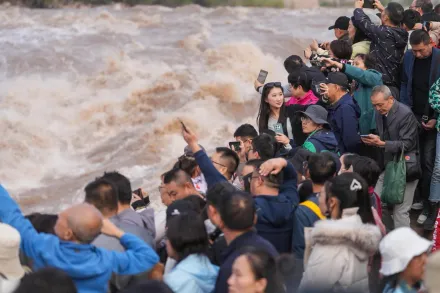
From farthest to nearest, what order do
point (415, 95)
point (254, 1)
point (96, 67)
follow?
point (254, 1)
point (96, 67)
point (415, 95)

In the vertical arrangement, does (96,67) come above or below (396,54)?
below

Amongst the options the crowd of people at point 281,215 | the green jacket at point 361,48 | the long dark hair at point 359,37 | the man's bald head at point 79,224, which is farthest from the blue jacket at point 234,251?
the long dark hair at point 359,37

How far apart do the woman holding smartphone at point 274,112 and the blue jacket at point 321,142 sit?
40 cm

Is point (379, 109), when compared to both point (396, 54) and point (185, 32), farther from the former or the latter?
point (185, 32)

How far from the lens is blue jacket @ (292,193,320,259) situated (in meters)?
4.56

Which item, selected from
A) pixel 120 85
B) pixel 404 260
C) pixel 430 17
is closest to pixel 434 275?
pixel 404 260

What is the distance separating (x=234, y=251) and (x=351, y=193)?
0.78 metres

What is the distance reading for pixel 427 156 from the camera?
6.84m

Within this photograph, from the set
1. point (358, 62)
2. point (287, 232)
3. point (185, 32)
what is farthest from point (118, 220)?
point (185, 32)

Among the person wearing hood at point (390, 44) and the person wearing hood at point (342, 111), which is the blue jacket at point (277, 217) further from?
the person wearing hood at point (390, 44)

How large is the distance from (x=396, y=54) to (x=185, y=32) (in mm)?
15765

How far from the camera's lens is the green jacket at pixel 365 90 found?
22.4ft

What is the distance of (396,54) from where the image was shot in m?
7.43

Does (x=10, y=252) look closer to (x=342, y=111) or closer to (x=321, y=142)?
(x=321, y=142)
